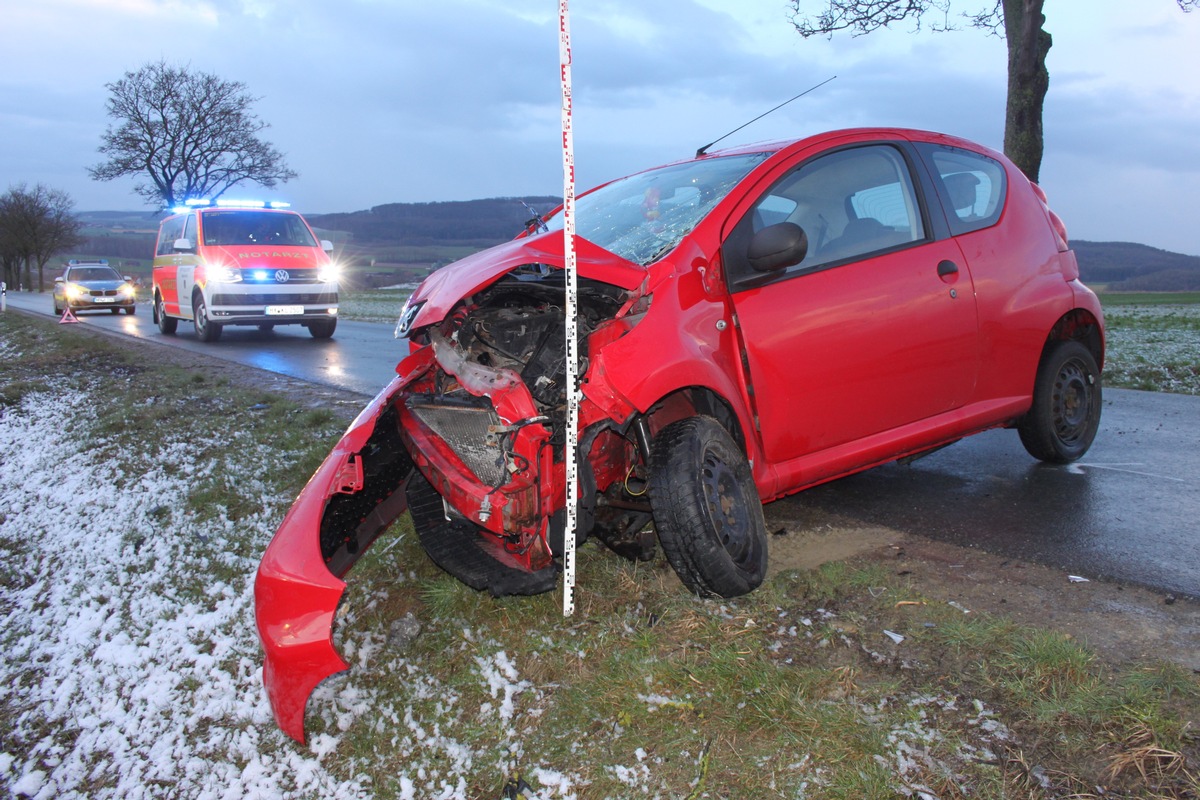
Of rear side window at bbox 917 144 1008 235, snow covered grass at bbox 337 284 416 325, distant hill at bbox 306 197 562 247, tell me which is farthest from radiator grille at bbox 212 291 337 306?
rear side window at bbox 917 144 1008 235

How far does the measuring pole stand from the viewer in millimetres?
3018

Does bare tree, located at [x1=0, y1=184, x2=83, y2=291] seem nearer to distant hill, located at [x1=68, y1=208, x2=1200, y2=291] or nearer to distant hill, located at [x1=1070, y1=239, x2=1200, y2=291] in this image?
distant hill, located at [x1=68, y1=208, x2=1200, y2=291]

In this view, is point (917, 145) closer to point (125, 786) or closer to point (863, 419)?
point (863, 419)

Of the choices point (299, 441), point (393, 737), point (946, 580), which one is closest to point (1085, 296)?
point (946, 580)

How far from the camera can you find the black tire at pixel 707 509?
9.98 ft

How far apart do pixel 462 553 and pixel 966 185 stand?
3102 mm

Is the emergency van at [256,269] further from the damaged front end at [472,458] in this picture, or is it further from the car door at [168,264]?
the damaged front end at [472,458]

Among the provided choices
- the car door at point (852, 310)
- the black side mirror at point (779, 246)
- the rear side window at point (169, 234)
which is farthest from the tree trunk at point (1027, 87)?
Result: the rear side window at point (169, 234)

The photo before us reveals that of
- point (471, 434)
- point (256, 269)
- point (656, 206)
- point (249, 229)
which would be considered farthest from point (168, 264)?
point (471, 434)

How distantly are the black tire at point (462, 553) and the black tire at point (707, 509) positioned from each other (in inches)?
→ 19.0

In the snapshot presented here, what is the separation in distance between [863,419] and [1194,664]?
4.94ft

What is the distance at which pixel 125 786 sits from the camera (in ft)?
8.91

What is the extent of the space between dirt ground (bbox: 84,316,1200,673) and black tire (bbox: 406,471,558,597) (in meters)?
1.10

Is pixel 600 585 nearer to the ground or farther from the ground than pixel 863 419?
nearer to the ground
